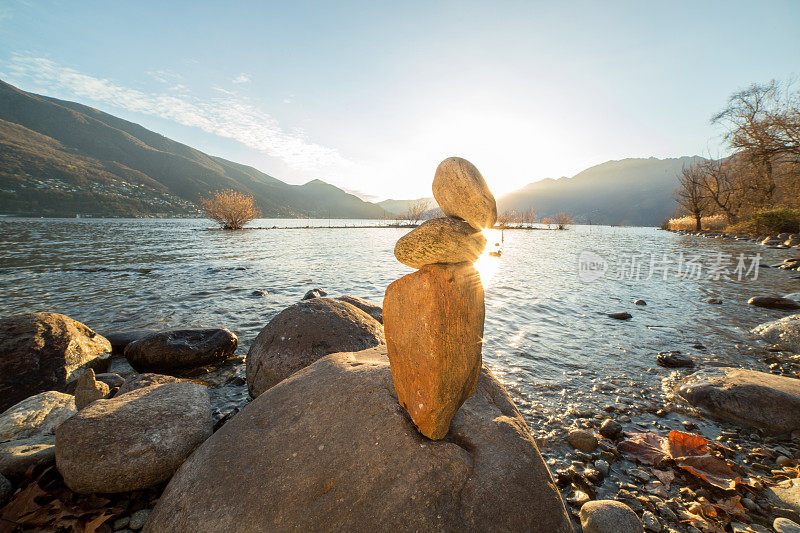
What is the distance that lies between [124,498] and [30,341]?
4107 mm

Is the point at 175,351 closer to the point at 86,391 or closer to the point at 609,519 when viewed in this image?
the point at 86,391

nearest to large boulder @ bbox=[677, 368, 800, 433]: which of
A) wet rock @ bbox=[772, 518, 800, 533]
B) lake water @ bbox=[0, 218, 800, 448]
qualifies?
lake water @ bbox=[0, 218, 800, 448]

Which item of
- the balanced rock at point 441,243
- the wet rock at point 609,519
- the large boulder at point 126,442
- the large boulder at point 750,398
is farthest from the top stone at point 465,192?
the large boulder at point 750,398

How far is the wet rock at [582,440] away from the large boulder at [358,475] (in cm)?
146

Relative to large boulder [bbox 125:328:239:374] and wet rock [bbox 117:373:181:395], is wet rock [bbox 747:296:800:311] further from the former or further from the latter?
wet rock [bbox 117:373:181:395]

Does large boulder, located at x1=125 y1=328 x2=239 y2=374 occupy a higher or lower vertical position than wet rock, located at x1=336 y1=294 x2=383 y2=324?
lower

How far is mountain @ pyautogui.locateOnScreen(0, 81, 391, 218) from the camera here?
95.6 m

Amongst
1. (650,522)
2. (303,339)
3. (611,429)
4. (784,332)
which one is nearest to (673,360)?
(611,429)

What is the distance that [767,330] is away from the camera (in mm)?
7660

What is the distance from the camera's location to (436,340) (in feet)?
9.28

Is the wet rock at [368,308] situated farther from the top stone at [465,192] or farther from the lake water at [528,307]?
the top stone at [465,192]

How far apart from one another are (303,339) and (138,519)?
2969 millimetres

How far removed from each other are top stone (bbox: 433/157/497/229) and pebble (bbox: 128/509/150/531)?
13.7 feet

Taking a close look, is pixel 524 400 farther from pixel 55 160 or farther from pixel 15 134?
pixel 15 134
